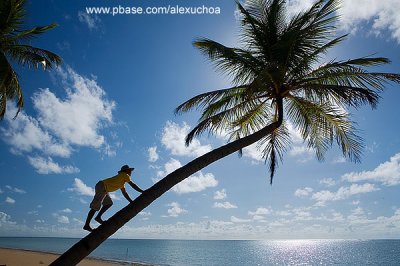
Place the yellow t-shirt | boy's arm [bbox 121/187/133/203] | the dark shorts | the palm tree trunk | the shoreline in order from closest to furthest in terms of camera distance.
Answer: the palm tree trunk → boy's arm [bbox 121/187/133/203] → the dark shorts → the yellow t-shirt → the shoreline

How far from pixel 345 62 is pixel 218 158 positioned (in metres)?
4.39

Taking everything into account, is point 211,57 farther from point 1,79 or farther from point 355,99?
point 1,79

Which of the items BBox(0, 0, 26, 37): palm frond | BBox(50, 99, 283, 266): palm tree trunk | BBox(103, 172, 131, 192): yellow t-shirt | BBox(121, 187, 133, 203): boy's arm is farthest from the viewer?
BBox(0, 0, 26, 37): palm frond

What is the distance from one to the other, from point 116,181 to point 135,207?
928mm

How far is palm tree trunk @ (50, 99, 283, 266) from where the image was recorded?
17.1 feet

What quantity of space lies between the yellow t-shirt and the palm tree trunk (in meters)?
0.75

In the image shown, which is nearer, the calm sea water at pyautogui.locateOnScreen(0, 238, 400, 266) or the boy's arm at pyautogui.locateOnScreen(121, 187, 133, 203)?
the boy's arm at pyautogui.locateOnScreen(121, 187, 133, 203)

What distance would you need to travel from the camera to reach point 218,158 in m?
6.89

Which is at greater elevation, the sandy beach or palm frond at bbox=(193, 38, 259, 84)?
palm frond at bbox=(193, 38, 259, 84)

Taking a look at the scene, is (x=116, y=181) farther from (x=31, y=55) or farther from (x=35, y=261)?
(x=35, y=261)

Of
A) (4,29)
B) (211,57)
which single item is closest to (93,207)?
(211,57)

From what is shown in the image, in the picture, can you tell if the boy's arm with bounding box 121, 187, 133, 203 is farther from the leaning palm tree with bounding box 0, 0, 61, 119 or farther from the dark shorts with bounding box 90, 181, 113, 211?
the leaning palm tree with bounding box 0, 0, 61, 119

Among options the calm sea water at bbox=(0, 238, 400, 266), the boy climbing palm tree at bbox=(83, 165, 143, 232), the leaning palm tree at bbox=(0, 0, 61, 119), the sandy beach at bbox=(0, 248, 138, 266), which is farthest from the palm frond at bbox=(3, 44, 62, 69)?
the calm sea water at bbox=(0, 238, 400, 266)

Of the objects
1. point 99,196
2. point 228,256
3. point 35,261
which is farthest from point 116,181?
point 228,256
